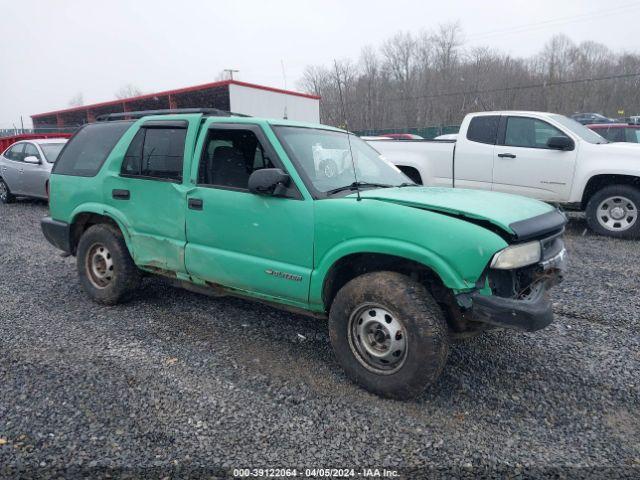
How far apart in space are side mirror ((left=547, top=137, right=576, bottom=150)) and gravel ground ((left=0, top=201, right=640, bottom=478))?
11.2 feet

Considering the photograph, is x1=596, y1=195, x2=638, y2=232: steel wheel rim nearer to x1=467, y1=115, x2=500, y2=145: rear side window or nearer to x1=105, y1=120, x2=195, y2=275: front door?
x1=467, y1=115, x2=500, y2=145: rear side window

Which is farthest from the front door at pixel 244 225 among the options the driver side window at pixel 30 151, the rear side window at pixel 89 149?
the driver side window at pixel 30 151

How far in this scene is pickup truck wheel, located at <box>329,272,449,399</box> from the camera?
9.50 feet

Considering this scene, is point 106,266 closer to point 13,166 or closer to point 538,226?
point 538,226

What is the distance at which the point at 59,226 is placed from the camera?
506 centimetres

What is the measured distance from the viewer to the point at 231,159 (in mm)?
3914

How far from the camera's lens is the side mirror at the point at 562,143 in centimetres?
750

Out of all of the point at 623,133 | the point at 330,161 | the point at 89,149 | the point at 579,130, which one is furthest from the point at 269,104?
the point at 330,161

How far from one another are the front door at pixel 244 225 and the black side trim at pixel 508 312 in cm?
115

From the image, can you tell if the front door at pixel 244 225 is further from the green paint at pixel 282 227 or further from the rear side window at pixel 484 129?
the rear side window at pixel 484 129

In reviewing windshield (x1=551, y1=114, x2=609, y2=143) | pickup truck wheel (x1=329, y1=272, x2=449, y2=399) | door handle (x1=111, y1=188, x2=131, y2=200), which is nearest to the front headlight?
pickup truck wheel (x1=329, y1=272, x2=449, y2=399)

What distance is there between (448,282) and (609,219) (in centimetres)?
609

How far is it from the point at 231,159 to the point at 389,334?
1.89 metres

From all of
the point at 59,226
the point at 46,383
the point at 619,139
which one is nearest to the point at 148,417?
the point at 46,383
